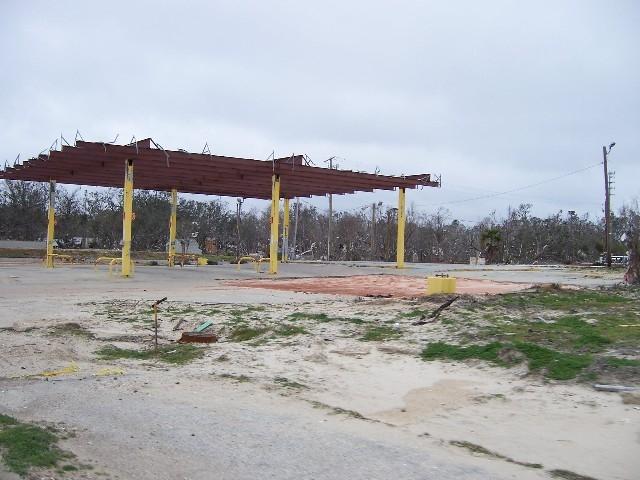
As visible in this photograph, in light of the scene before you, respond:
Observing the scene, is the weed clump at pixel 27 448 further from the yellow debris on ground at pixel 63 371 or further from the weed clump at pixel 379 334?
the weed clump at pixel 379 334

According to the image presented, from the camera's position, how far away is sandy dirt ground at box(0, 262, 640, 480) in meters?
5.16

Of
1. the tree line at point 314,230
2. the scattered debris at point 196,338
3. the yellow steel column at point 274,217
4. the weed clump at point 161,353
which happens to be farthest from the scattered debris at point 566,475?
the tree line at point 314,230

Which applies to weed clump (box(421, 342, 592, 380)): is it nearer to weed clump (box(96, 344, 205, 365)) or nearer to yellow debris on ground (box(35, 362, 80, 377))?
weed clump (box(96, 344, 205, 365))

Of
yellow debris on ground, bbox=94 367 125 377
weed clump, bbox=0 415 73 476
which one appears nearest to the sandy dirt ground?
yellow debris on ground, bbox=94 367 125 377

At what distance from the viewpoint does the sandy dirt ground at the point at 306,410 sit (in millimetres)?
5160

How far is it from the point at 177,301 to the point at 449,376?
10.7 metres

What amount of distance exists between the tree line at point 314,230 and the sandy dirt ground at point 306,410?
2095 inches

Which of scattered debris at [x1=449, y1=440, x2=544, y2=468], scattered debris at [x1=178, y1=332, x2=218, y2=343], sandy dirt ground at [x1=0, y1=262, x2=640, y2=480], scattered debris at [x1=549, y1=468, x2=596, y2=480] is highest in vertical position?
scattered debris at [x1=178, y1=332, x2=218, y2=343]

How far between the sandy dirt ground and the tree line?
53.2 m

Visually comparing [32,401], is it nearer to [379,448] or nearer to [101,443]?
[101,443]

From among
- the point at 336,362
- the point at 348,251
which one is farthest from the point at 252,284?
the point at 348,251

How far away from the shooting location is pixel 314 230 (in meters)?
90.2

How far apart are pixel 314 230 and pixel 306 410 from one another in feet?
273

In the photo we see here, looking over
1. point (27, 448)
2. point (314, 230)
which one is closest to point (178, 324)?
point (27, 448)
